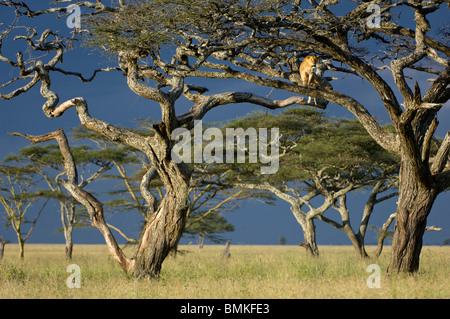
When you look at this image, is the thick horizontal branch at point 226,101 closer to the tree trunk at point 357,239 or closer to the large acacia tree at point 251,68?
the large acacia tree at point 251,68

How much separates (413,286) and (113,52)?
5389 millimetres

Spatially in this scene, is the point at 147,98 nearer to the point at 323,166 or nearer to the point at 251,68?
the point at 251,68

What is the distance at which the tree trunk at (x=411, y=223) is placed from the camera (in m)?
7.76

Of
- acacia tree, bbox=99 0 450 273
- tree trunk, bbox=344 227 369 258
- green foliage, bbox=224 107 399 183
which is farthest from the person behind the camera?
tree trunk, bbox=344 227 369 258

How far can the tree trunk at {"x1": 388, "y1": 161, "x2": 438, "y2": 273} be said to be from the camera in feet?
25.5

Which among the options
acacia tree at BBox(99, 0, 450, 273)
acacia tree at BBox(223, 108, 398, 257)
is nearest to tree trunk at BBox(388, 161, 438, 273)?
acacia tree at BBox(99, 0, 450, 273)

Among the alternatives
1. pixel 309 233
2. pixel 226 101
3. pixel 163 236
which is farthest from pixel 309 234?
pixel 163 236

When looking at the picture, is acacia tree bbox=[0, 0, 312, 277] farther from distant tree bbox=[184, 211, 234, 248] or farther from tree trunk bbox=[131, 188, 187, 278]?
distant tree bbox=[184, 211, 234, 248]

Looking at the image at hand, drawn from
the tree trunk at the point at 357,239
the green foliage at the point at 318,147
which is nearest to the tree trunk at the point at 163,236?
the green foliage at the point at 318,147

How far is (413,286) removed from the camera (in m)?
6.25

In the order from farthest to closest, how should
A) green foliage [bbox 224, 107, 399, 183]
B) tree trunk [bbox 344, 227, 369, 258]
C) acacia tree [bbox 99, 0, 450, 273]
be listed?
tree trunk [bbox 344, 227, 369, 258] < green foliage [bbox 224, 107, 399, 183] < acacia tree [bbox 99, 0, 450, 273]

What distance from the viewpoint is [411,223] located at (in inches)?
306

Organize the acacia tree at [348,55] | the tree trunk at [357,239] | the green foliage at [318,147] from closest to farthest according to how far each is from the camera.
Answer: the acacia tree at [348,55]
the green foliage at [318,147]
the tree trunk at [357,239]
